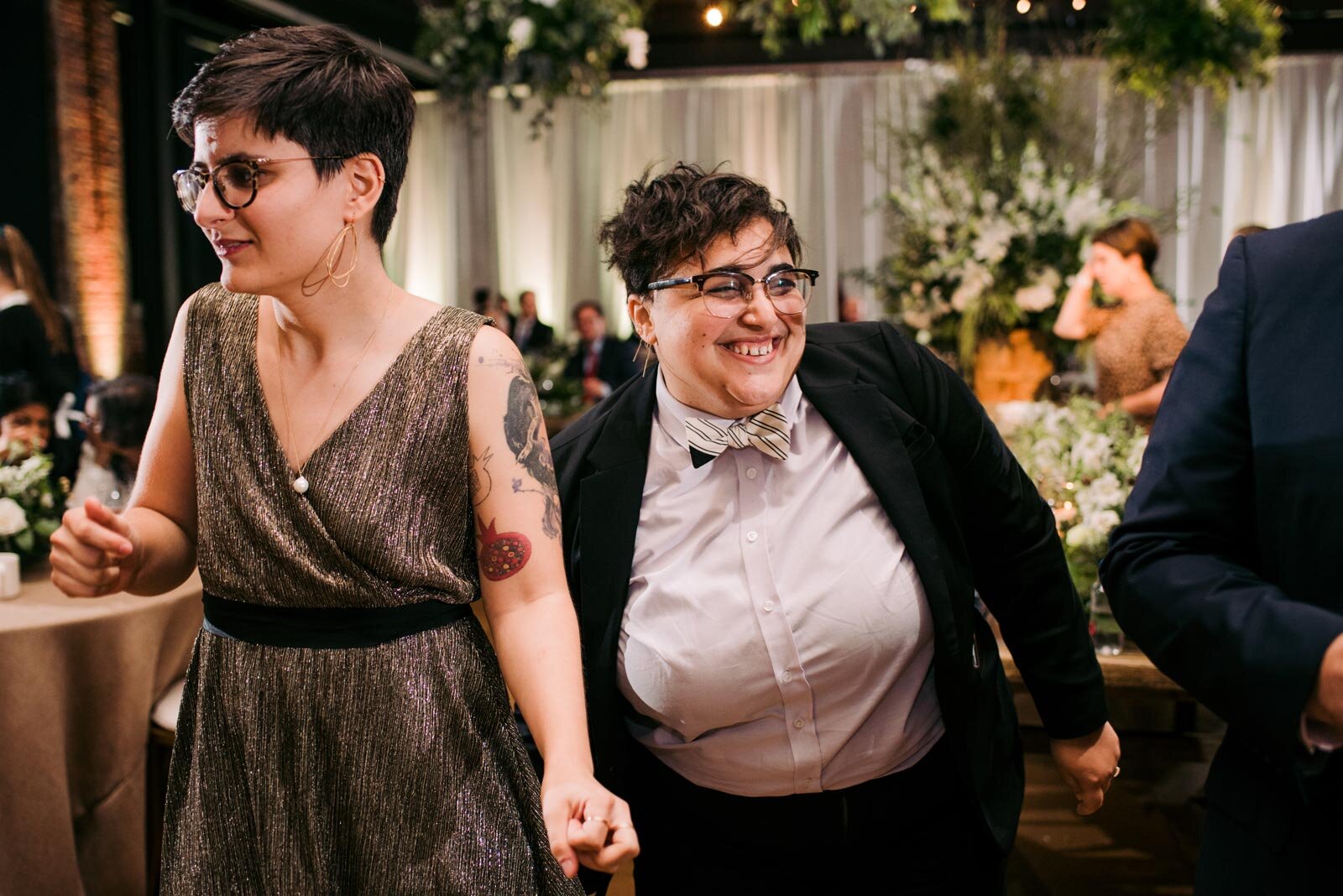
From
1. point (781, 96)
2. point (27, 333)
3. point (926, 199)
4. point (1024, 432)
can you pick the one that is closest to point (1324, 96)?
point (781, 96)

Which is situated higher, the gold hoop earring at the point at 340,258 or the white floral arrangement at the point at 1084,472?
the gold hoop earring at the point at 340,258

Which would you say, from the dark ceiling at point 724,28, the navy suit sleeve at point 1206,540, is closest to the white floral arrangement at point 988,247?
the dark ceiling at point 724,28

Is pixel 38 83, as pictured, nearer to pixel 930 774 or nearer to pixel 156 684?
pixel 156 684

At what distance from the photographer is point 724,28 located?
1048cm

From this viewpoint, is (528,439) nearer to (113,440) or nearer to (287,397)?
(287,397)

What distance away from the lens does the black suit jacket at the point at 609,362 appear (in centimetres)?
915

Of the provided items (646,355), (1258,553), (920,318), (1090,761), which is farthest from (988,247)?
(1258,553)

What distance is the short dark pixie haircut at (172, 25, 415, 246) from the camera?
1138 mm

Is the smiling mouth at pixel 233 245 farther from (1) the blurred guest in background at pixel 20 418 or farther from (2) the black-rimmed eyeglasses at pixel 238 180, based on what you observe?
(1) the blurred guest in background at pixel 20 418

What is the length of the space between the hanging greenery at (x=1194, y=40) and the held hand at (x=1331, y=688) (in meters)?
5.19

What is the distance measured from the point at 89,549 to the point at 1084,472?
6.89ft

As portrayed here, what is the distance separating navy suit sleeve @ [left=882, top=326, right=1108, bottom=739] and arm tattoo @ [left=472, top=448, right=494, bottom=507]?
0.68 m

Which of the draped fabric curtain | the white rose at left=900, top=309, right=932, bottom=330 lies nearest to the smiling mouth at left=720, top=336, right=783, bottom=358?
the white rose at left=900, top=309, right=932, bottom=330

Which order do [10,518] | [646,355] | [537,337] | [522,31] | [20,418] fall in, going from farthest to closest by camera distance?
[537,337] → [522,31] → [20,418] → [10,518] → [646,355]
